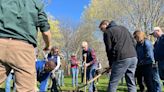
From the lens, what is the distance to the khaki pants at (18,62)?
182 inches

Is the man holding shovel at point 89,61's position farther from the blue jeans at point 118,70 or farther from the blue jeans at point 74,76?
the blue jeans at point 118,70

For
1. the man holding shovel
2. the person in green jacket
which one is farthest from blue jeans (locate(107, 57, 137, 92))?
the man holding shovel

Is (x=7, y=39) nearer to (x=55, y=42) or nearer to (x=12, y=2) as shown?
(x=12, y=2)

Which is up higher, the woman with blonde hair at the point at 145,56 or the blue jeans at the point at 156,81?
the woman with blonde hair at the point at 145,56

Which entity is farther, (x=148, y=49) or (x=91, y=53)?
(x=91, y=53)

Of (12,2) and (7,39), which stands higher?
(12,2)

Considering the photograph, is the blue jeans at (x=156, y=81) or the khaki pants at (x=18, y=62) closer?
the khaki pants at (x=18, y=62)

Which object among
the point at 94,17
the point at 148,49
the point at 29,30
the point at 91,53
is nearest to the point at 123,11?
the point at 94,17

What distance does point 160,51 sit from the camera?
371 inches

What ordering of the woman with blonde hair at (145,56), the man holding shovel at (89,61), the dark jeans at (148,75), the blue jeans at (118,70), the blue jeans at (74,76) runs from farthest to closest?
the blue jeans at (74,76)
the man holding shovel at (89,61)
the dark jeans at (148,75)
the woman with blonde hair at (145,56)
the blue jeans at (118,70)

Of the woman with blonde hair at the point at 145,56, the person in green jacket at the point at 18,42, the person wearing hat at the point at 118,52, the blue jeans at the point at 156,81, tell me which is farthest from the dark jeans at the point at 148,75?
the person in green jacket at the point at 18,42

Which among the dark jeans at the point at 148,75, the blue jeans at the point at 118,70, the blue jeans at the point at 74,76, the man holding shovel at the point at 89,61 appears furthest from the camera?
the blue jeans at the point at 74,76

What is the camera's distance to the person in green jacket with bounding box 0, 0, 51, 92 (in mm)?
4629

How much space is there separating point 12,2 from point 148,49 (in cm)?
700
